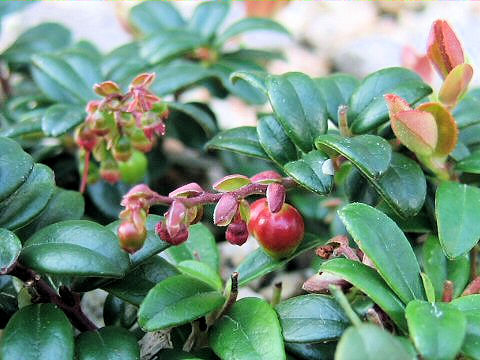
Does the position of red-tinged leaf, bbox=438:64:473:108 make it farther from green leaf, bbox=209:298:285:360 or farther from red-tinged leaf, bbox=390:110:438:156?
green leaf, bbox=209:298:285:360

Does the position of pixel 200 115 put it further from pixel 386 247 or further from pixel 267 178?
pixel 386 247

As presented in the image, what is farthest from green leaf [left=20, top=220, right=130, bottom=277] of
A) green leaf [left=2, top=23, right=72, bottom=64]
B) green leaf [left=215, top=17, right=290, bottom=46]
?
green leaf [left=2, top=23, right=72, bottom=64]

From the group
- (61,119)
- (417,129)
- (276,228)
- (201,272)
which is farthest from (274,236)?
(61,119)

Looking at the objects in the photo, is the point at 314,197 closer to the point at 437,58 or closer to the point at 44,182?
the point at 437,58

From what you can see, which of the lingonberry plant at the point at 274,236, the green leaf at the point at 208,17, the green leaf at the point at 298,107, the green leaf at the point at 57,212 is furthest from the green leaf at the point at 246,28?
the green leaf at the point at 57,212

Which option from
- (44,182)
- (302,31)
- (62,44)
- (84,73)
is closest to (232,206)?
(44,182)

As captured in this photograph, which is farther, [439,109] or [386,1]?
[386,1]
